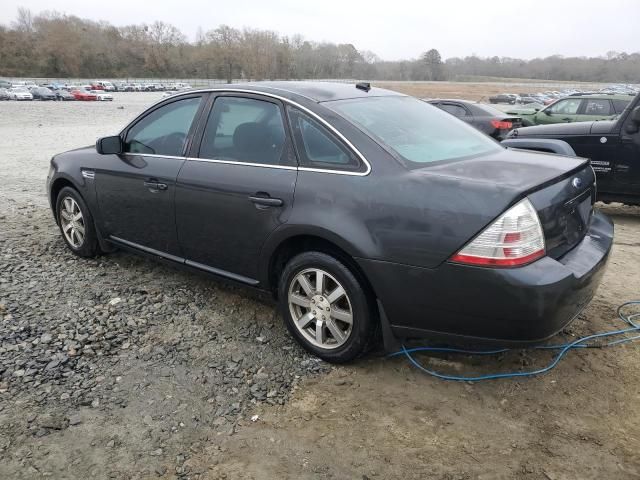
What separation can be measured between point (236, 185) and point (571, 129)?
5.25 m

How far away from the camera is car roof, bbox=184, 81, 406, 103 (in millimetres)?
3426

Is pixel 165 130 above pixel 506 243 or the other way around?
above

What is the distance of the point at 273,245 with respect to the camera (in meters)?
3.25

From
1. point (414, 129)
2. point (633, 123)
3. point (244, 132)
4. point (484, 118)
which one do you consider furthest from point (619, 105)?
point (244, 132)

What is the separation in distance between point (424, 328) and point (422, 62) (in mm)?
150845

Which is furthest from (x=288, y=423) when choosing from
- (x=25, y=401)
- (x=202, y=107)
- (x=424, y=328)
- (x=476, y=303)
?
(x=202, y=107)

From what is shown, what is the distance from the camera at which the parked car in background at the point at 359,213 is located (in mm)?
2582

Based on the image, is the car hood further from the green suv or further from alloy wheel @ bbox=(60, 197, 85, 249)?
the green suv

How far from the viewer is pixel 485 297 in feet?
8.43

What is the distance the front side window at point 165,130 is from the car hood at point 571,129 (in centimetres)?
506

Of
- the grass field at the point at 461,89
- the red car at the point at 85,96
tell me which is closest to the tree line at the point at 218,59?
the grass field at the point at 461,89

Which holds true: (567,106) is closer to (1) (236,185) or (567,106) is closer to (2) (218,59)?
(1) (236,185)

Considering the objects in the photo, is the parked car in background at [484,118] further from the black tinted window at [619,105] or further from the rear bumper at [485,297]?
the rear bumper at [485,297]

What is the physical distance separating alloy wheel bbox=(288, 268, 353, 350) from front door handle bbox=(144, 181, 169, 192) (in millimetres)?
1294
